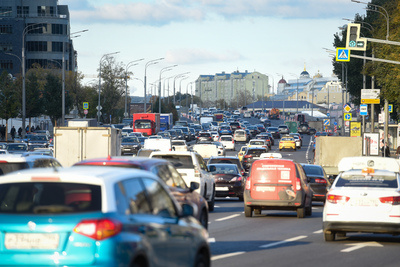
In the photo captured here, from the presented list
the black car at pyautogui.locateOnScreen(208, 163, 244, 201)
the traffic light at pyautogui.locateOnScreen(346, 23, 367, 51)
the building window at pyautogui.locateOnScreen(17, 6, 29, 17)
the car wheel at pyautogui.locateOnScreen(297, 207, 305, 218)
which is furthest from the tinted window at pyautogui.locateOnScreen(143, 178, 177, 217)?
the building window at pyautogui.locateOnScreen(17, 6, 29, 17)

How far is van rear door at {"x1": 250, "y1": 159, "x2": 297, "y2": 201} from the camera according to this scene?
22188 millimetres

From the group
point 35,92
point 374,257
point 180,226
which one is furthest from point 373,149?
point 35,92

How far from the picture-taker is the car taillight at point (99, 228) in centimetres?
750

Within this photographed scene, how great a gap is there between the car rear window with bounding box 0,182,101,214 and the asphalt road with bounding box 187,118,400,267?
5338 mm

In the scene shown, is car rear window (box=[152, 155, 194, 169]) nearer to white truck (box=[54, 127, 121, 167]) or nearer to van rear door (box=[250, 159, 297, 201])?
van rear door (box=[250, 159, 297, 201])

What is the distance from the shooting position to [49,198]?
8016mm

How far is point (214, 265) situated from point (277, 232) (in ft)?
20.2

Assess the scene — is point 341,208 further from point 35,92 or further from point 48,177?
point 35,92

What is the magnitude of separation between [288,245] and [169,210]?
25.0 feet

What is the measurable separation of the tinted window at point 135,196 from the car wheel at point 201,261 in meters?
1.11

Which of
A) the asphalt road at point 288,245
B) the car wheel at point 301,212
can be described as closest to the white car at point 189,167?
the asphalt road at point 288,245

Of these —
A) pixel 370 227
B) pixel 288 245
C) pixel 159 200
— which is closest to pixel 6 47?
pixel 288 245

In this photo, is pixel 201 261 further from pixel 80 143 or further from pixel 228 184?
pixel 80 143

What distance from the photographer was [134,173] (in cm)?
859
